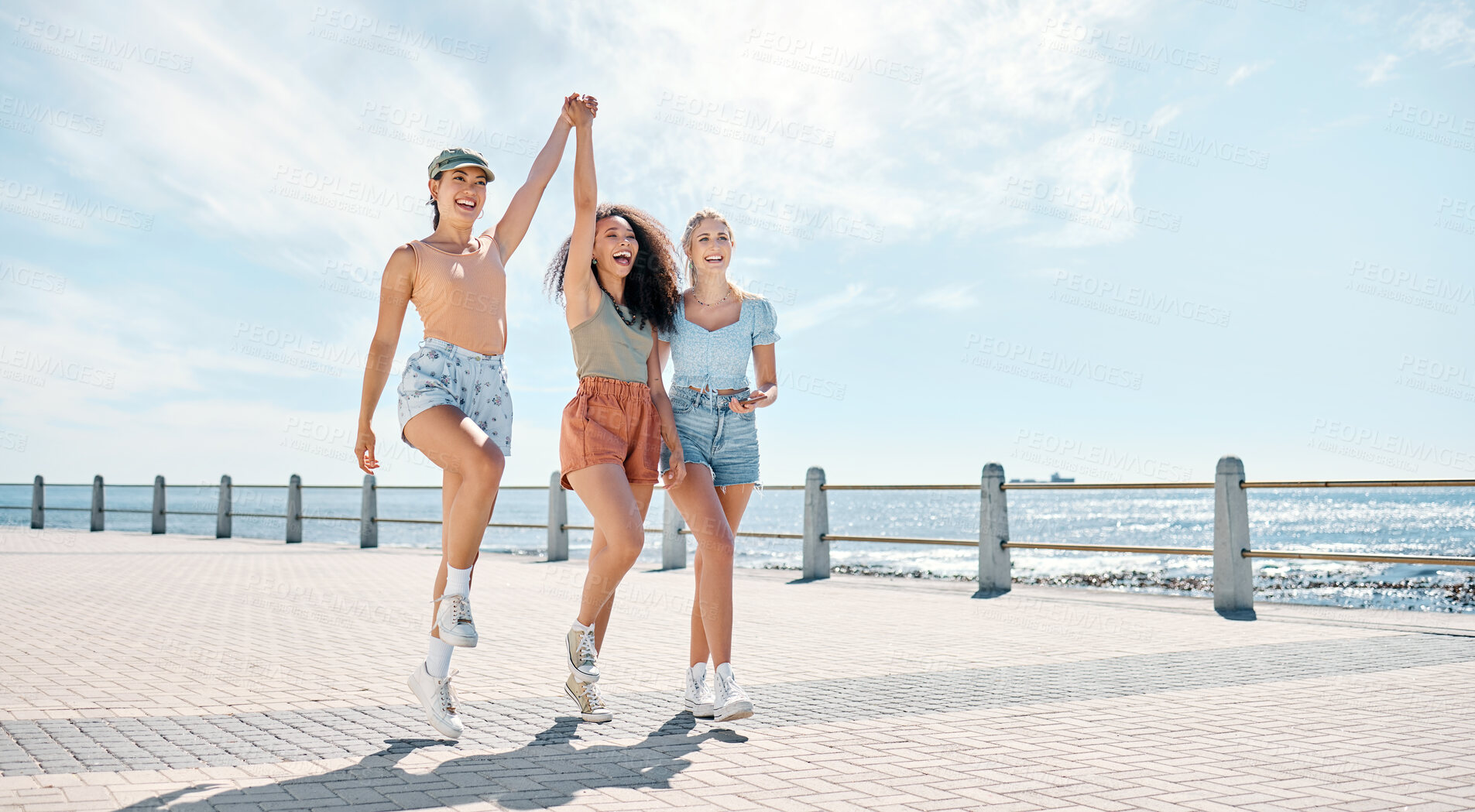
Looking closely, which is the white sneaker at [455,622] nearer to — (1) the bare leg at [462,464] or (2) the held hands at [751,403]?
(1) the bare leg at [462,464]

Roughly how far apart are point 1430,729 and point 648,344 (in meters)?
3.24

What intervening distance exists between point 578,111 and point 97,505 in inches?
874

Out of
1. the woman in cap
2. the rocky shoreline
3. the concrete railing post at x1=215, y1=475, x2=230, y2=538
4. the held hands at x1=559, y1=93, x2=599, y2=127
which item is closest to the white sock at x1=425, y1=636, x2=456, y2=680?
the woman in cap

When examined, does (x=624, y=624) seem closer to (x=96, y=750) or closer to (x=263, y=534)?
(x=96, y=750)

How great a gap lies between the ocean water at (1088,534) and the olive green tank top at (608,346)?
1629 mm

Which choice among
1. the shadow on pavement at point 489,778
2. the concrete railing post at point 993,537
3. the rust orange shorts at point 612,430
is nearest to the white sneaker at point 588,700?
the shadow on pavement at point 489,778

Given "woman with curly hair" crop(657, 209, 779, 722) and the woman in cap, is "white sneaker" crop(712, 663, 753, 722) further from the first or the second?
the woman in cap

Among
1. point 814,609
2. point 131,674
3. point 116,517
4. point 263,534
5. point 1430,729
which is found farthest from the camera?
point 116,517

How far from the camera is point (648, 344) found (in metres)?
4.16

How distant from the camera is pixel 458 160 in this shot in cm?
393

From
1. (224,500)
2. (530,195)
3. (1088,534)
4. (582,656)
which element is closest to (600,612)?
(582,656)

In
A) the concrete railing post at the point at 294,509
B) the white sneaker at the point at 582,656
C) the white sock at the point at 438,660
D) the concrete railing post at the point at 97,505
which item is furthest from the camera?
the concrete railing post at the point at 97,505

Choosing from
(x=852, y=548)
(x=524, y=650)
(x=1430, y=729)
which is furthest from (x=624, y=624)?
(x=852, y=548)

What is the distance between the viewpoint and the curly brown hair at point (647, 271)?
4168mm
